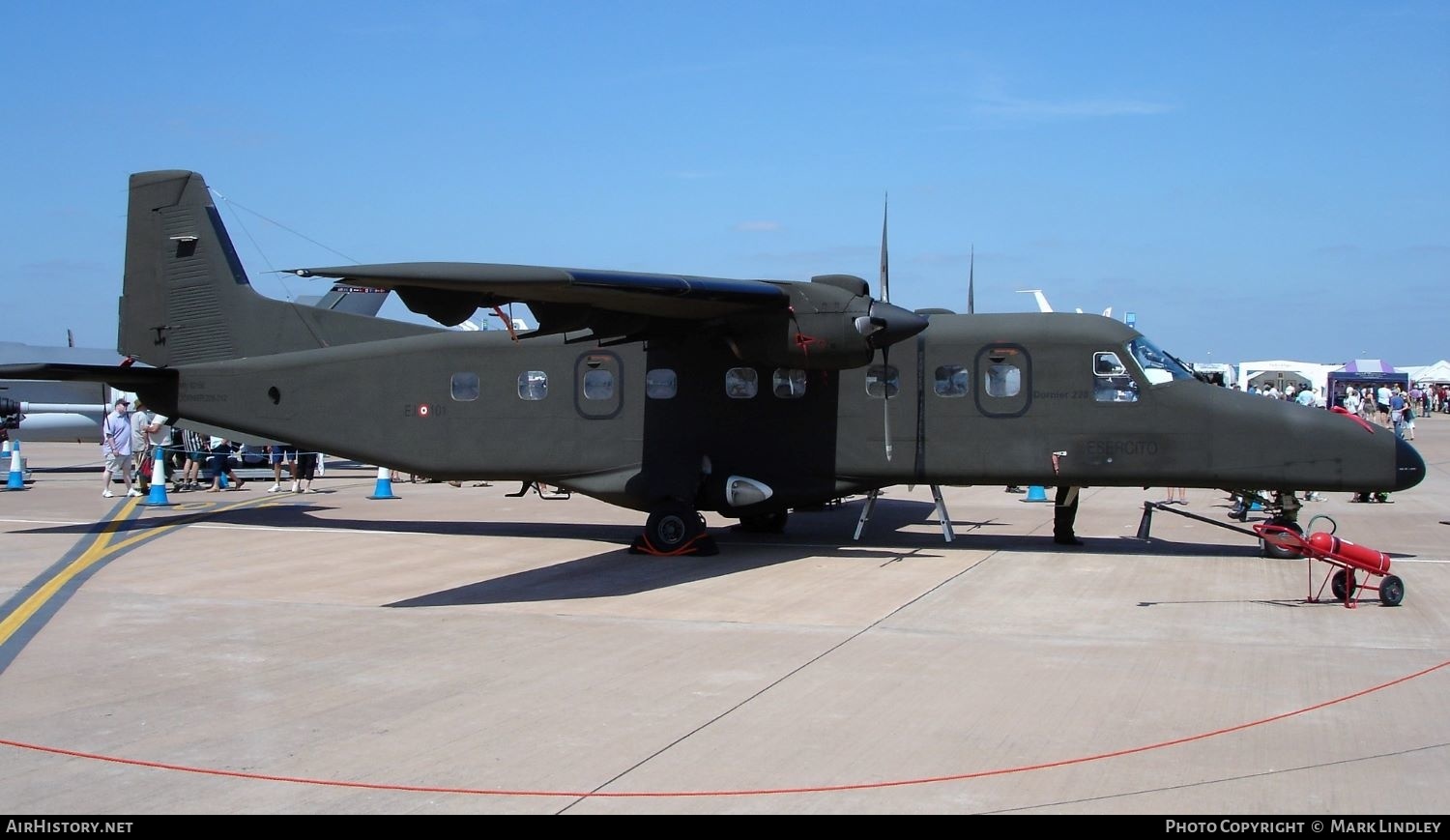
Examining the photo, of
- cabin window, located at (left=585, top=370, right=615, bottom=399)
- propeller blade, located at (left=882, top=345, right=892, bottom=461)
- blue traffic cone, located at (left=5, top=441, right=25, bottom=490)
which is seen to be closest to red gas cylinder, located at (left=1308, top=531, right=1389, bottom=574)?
propeller blade, located at (left=882, top=345, right=892, bottom=461)

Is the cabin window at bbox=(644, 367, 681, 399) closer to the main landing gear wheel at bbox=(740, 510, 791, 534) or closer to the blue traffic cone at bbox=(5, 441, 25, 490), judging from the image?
the main landing gear wheel at bbox=(740, 510, 791, 534)

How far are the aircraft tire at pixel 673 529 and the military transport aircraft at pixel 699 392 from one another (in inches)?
0.9

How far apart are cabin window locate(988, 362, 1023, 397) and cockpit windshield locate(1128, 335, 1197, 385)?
131 centimetres

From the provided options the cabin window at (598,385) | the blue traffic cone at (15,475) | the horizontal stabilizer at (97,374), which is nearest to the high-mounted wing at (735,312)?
the cabin window at (598,385)

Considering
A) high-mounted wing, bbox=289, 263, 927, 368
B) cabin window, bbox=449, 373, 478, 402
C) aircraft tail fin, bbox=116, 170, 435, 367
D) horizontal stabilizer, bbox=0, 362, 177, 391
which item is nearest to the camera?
high-mounted wing, bbox=289, 263, 927, 368

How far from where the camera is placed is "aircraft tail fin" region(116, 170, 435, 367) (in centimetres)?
1706

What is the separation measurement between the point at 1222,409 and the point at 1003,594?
4080 millimetres

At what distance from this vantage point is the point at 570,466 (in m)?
15.5

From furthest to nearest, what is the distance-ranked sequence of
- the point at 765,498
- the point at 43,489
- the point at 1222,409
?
the point at 43,489
the point at 765,498
the point at 1222,409

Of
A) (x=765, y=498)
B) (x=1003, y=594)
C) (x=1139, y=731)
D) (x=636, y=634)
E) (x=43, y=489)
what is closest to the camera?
(x=1139, y=731)

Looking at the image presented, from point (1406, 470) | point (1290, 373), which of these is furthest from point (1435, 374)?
point (1406, 470)
